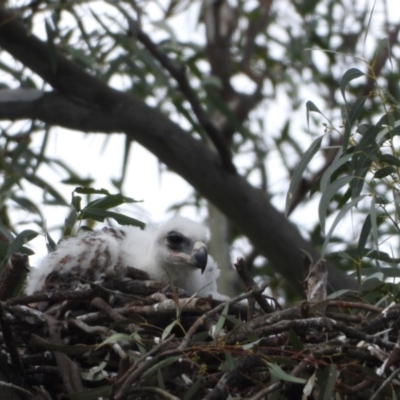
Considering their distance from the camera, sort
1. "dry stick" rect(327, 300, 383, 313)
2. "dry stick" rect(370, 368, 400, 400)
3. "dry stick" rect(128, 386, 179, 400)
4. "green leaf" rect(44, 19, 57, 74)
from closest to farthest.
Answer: "dry stick" rect(370, 368, 400, 400), "dry stick" rect(128, 386, 179, 400), "dry stick" rect(327, 300, 383, 313), "green leaf" rect(44, 19, 57, 74)

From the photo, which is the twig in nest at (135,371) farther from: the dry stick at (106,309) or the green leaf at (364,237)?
the green leaf at (364,237)

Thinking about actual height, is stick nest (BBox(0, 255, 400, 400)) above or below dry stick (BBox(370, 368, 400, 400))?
above

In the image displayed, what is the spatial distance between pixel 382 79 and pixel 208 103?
1513 millimetres

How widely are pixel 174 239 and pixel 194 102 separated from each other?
1301mm

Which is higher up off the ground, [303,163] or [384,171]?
[303,163]

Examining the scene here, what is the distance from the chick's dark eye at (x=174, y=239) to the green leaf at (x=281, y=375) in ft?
5.43

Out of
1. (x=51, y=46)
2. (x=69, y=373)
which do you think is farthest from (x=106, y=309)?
(x=51, y=46)

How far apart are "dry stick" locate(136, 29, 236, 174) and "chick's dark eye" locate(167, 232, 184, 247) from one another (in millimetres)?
1125

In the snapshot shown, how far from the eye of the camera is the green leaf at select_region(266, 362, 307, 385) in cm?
359

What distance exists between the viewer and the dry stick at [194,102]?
627 centimetres

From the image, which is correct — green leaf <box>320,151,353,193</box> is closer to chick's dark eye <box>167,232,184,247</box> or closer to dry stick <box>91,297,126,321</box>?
dry stick <box>91,297,126,321</box>

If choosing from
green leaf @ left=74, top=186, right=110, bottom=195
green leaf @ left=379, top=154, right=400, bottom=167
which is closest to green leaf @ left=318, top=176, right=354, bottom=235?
green leaf @ left=379, top=154, right=400, bottom=167

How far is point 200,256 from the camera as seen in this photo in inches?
202

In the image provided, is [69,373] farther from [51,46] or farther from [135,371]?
[51,46]
